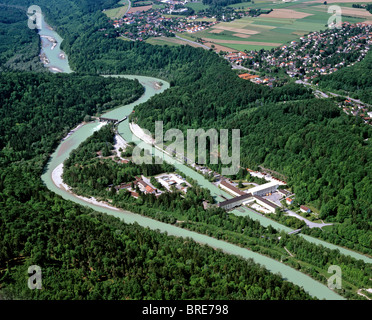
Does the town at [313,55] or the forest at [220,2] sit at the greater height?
the forest at [220,2]

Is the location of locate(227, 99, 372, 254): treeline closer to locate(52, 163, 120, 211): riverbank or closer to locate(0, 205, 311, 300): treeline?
locate(0, 205, 311, 300): treeline

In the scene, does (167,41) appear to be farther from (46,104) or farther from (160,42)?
(46,104)

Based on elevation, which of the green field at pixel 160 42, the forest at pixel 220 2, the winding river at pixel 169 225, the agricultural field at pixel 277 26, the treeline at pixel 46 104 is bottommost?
the winding river at pixel 169 225

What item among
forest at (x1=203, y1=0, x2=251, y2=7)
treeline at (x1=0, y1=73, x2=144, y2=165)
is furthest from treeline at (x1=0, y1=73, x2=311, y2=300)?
forest at (x1=203, y1=0, x2=251, y2=7)

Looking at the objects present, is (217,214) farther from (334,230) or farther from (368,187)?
(368,187)

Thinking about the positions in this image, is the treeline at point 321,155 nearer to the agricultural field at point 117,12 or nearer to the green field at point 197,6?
the agricultural field at point 117,12

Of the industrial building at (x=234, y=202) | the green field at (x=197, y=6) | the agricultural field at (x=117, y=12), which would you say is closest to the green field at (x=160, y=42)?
the agricultural field at (x=117, y=12)
